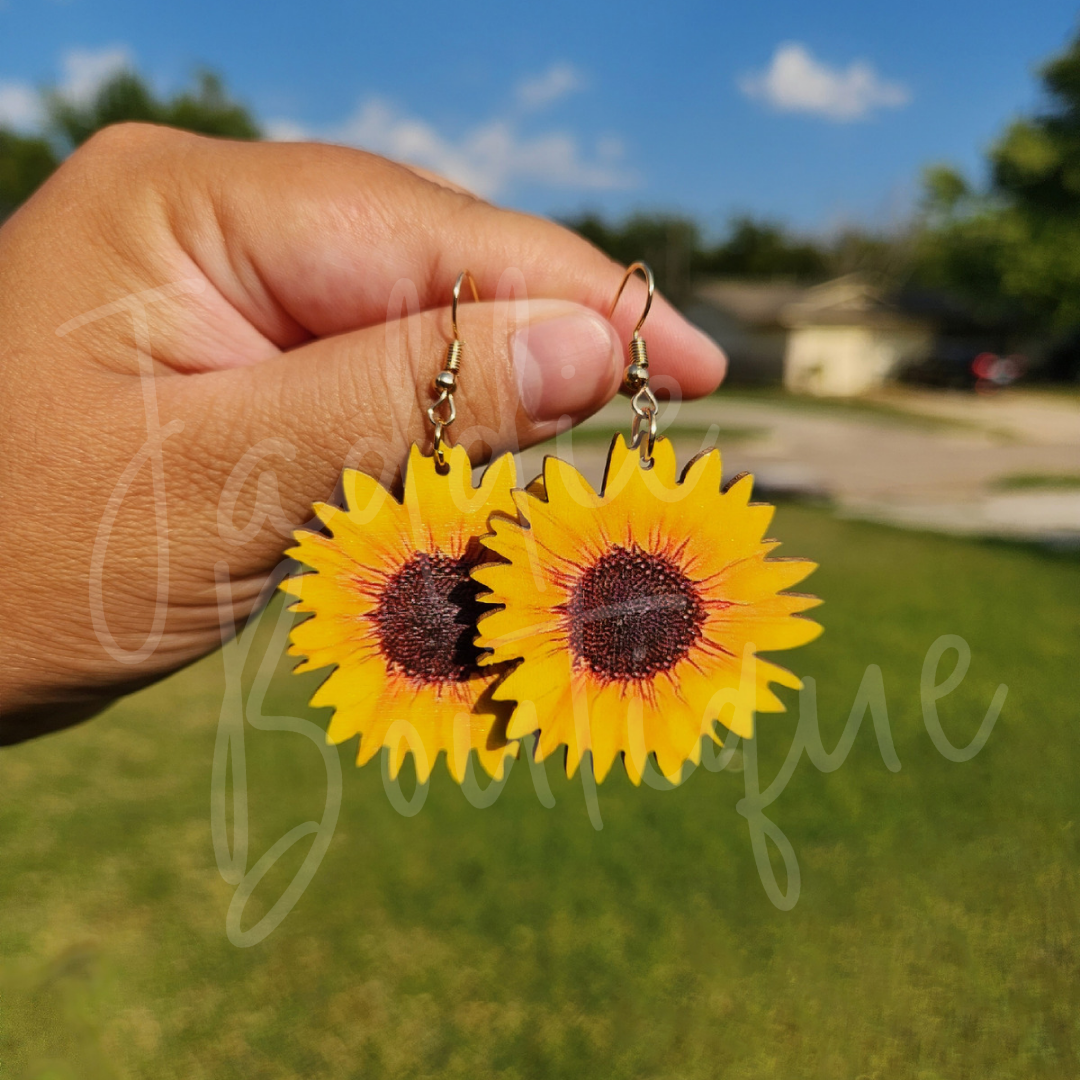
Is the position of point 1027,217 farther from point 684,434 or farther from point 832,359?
point 684,434

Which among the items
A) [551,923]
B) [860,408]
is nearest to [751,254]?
[860,408]

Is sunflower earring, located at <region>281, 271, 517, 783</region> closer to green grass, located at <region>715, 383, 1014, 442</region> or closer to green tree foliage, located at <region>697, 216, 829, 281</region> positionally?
green grass, located at <region>715, 383, 1014, 442</region>

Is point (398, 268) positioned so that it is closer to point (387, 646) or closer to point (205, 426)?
point (205, 426)

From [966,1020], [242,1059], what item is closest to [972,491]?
[966,1020]

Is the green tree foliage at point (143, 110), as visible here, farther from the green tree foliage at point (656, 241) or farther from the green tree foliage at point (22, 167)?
the green tree foliage at point (656, 241)

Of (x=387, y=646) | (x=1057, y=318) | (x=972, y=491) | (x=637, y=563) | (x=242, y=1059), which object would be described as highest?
(x=1057, y=318)
